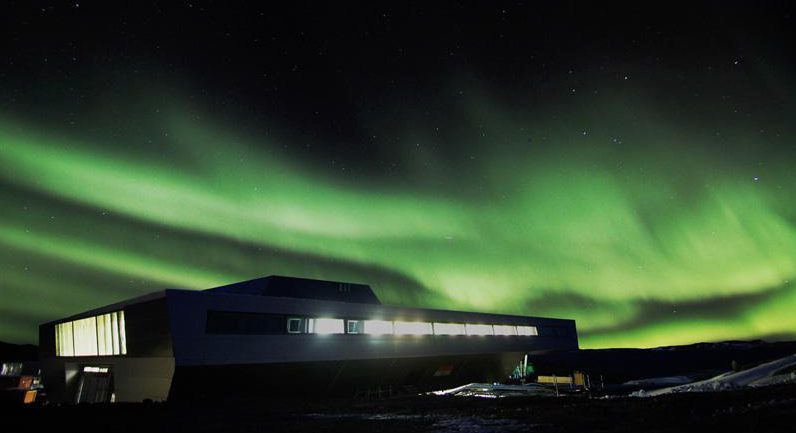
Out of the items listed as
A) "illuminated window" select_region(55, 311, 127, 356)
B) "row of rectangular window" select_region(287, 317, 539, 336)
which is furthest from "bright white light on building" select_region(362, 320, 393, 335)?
"illuminated window" select_region(55, 311, 127, 356)

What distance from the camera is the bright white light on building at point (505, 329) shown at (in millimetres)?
51750

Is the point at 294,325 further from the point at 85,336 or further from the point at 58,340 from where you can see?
the point at 58,340

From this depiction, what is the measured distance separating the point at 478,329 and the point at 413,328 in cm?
993

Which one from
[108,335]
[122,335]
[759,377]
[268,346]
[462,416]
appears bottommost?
[462,416]

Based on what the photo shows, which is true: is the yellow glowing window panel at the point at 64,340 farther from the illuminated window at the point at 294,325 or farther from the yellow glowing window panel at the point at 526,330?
the yellow glowing window panel at the point at 526,330

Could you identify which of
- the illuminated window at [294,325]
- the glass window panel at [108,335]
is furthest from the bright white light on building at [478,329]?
the glass window panel at [108,335]

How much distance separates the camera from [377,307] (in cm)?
3997

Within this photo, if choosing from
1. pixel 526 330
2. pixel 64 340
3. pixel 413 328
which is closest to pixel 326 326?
pixel 413 328

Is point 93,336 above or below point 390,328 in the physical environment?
below

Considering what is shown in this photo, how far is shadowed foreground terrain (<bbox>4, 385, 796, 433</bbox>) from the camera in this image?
444 inches

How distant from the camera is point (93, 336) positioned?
3809 cm

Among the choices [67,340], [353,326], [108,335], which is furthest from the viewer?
[67,340]

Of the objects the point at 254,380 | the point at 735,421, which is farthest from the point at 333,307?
the point at 735,421

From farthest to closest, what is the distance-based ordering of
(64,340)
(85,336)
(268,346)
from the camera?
(64,340), (85,336), (268,346)
